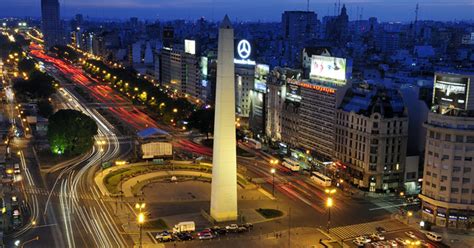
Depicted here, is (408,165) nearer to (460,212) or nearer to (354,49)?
(460,212)

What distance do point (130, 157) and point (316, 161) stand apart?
2925cm

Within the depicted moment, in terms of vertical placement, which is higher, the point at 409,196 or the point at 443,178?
the point at 443,178

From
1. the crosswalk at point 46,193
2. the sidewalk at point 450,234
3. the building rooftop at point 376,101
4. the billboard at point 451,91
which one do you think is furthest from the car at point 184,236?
the billboard at point 451,91

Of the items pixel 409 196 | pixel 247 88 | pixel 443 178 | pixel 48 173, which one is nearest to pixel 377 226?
pixel 443 178

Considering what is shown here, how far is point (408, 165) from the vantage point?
71125mm

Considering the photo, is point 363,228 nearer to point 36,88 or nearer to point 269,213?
point 269,213

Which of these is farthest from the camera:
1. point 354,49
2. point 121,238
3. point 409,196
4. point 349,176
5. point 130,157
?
point 354,49

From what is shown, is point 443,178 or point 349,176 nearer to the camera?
point 443,178

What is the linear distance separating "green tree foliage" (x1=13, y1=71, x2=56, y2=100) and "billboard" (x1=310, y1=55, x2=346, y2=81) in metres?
75.4

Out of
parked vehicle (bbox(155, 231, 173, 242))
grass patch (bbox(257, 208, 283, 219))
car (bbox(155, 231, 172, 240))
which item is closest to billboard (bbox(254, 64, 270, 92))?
grass patch (bbox(257, 208, 283, 219))

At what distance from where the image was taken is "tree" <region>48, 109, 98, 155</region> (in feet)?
275

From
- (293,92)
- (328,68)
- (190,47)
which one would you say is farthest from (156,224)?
(190,47)

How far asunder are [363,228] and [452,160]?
1217 cm

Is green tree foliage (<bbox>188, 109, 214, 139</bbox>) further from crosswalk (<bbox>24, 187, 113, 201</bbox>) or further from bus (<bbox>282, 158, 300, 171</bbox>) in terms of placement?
crosswalk (<bbox>24, 187, 113, 201</bbox>)
